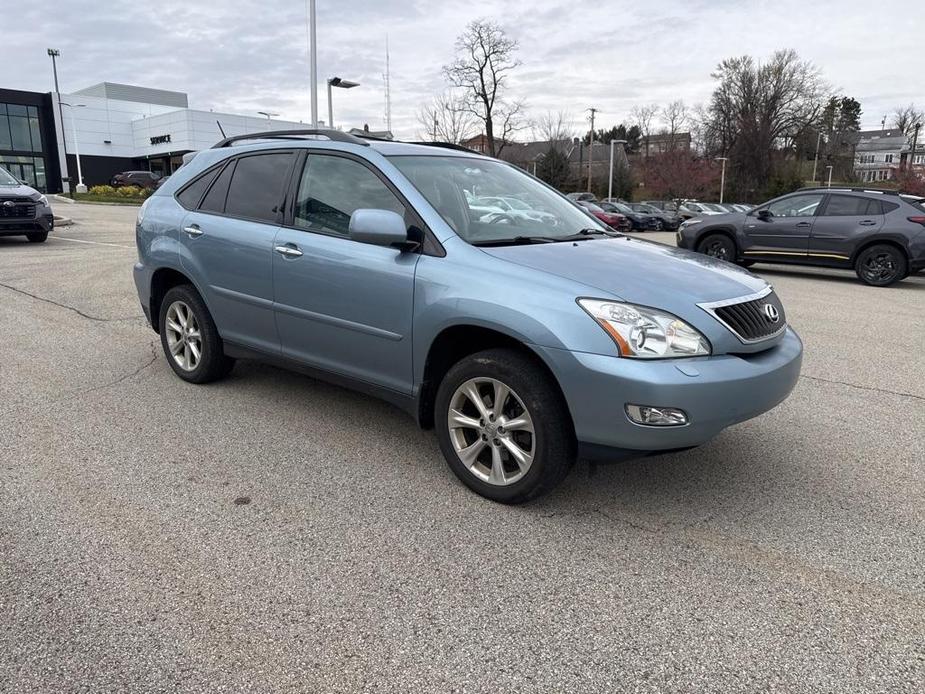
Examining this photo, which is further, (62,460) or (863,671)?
(62,460)

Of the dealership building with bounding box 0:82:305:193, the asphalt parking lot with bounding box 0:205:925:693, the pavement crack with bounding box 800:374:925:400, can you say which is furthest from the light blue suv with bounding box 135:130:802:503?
the dealership building with bounding box 0:82:305:193

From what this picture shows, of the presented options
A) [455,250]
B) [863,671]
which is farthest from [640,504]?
[455,250]

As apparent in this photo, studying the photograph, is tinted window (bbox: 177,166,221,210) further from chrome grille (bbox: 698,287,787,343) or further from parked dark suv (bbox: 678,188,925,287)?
parked dark suv (bbox: 678,188,925,287)

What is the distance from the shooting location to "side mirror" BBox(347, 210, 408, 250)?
134 inches

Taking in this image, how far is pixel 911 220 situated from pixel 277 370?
36.2ft

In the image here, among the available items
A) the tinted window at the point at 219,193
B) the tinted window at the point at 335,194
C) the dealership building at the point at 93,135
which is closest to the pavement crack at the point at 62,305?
the tinted window at the point at 219,193

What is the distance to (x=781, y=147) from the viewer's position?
Answer: 7275cm

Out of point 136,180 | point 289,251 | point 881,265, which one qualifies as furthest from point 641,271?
point 136,180

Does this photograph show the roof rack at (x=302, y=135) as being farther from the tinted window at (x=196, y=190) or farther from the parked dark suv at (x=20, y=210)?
the parked dark suv at (x=20, y=210)

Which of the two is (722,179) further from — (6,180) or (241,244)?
(241,244)

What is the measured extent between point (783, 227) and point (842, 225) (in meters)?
0.97

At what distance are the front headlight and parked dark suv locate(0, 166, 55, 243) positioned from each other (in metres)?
14.6

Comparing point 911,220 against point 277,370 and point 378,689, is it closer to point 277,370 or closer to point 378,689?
point 277,370

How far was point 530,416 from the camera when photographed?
3.10 meters
